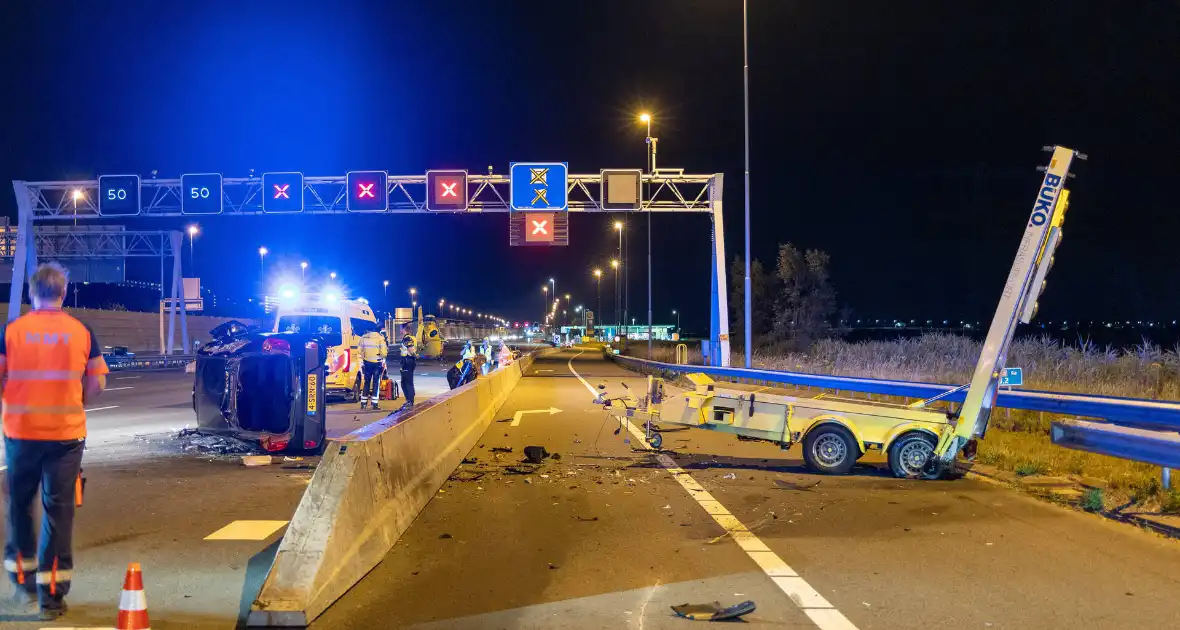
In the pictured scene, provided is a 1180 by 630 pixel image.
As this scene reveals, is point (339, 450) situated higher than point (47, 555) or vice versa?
point (339, 450)

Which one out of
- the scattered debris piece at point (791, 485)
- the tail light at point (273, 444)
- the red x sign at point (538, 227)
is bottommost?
the scattered debris piece at point (791, 485)

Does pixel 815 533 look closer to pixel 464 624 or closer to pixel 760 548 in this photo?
pixel 760 548

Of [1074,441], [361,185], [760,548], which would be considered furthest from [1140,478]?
[361,185]

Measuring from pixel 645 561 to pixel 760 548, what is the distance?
1.06m

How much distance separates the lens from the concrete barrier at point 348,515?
5.26 meters

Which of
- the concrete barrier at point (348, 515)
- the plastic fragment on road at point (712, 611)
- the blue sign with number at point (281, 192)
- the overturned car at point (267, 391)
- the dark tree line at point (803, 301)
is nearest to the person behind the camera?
the concrete barrier at point (348, 515)

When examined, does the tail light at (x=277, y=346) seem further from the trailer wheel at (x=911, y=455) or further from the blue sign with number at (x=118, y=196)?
the blue sign with number at (x=118, y=196)

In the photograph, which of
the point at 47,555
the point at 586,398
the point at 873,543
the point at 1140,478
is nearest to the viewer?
the point at 47,555

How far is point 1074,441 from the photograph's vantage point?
29.7 feet

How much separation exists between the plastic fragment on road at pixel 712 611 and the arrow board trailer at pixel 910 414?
18.0 feet

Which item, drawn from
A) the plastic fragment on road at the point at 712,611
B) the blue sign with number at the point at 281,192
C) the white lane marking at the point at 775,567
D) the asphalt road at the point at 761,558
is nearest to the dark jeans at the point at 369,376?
the asphalt road at the point at 761,558

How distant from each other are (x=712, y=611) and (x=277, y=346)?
799 cm

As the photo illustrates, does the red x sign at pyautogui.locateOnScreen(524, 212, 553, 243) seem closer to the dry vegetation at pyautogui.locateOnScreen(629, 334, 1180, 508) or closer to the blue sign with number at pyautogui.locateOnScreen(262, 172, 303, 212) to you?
the blue sign with number at pyautogui.locateOnScreen(262, 172, 303, 212)

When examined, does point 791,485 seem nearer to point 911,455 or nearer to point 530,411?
point 911,455
